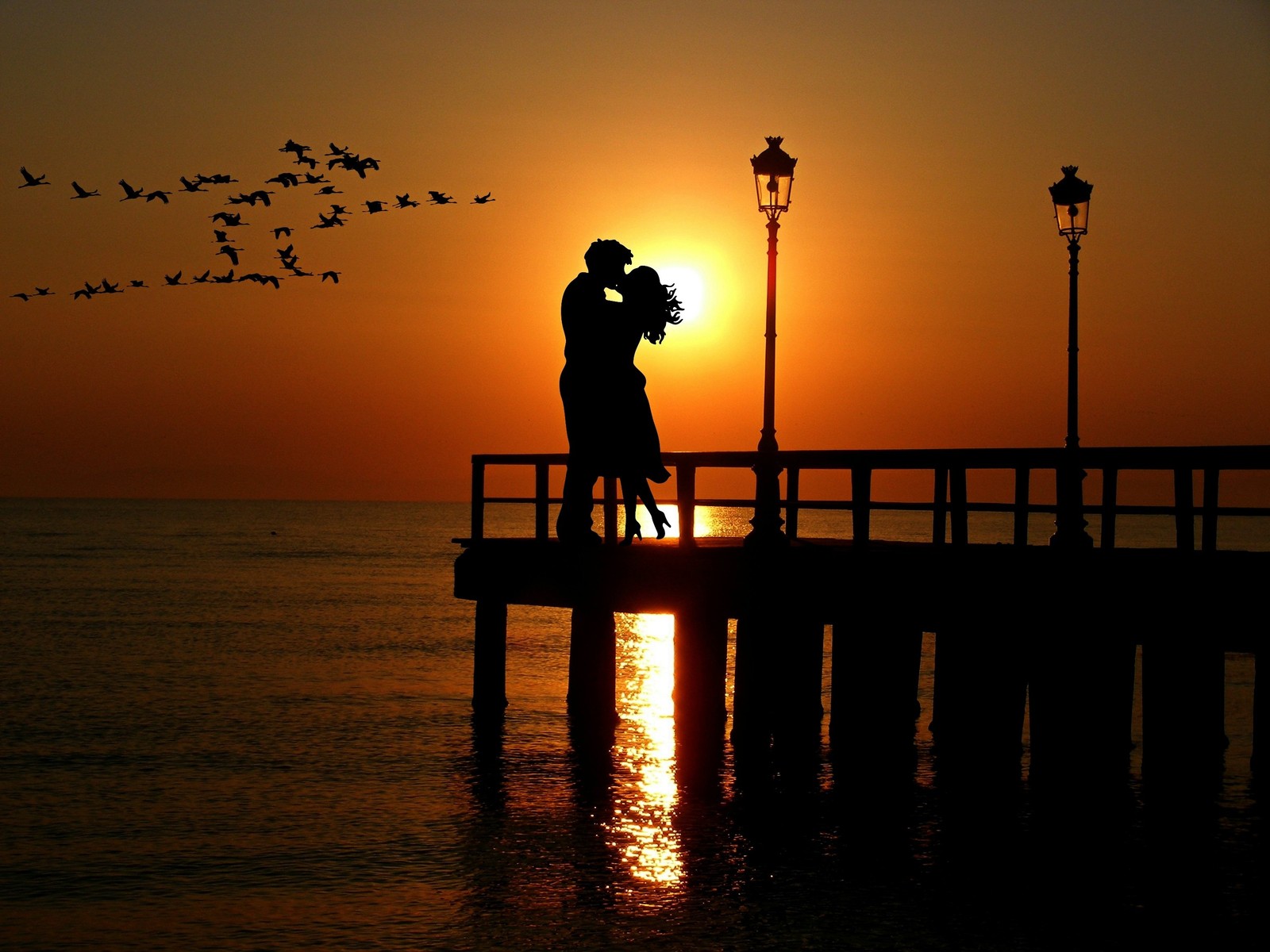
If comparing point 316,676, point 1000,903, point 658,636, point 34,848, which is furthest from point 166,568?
point 1000,903

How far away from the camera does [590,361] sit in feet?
55.7

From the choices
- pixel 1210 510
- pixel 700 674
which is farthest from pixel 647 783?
pixel 1210 510

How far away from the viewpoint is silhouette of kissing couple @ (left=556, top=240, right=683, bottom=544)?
16766 mm

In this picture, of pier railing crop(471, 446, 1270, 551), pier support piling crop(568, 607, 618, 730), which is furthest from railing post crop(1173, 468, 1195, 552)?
pier support piling crop(568, 607, 618, 730)

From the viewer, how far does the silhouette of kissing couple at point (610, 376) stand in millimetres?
16766

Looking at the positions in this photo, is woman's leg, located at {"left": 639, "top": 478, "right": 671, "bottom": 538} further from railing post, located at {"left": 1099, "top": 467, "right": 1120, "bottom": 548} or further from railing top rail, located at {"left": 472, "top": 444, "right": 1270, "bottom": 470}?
railing post, located at {"left": 1099, "top": 467, "right": 1120, "bottom": 548}

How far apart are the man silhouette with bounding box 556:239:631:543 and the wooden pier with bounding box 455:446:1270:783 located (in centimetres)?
113

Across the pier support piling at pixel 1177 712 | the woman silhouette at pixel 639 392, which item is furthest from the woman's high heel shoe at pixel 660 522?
the pier support piling at pixel 1177 712

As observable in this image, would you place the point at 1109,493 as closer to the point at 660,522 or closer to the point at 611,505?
the point at 660,522

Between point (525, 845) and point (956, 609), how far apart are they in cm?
466

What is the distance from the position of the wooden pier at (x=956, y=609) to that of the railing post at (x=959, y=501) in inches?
1.0

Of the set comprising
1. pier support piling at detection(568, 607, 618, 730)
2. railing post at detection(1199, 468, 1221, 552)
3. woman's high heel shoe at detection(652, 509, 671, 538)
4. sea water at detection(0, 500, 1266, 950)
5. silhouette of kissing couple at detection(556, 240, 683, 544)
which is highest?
silhouette of kissing couple at detection(556, 240, 683, 544)

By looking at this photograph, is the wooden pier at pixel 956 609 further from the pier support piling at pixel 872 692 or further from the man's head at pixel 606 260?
the man's head at pixel 606 260

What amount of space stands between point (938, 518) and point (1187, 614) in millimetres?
4109
